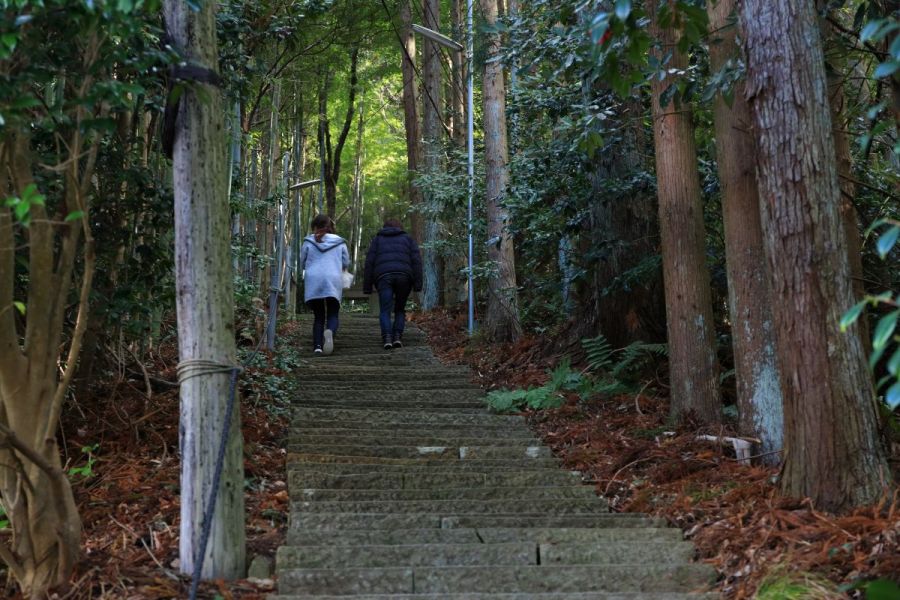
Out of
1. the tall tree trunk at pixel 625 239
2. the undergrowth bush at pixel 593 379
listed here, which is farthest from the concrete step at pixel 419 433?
the tall tree trunk at pixel 625 239

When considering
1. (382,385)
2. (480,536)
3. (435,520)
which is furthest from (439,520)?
(382,385)

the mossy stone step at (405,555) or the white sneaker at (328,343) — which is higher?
the white sneaker at (328,343)

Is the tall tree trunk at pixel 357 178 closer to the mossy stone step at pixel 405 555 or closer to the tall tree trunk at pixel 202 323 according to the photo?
the tall tree trunk at pixel 202 323

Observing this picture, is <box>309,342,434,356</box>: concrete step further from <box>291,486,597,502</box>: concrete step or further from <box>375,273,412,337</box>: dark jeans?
<box>291,486,597,502</box>: concrete step

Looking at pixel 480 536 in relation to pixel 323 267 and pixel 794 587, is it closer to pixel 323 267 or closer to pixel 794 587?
pixel 794 587

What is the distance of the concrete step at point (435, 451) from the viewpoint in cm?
773

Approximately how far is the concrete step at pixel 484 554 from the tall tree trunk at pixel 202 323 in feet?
1.30

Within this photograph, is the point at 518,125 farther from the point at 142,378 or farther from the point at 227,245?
the point at 227,245

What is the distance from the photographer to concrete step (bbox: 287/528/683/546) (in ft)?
18.4

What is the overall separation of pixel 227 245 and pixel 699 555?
3.29 metres

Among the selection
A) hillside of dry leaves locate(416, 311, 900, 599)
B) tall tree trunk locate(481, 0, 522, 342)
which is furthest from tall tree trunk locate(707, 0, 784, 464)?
tall tree trunk locate(481, 0, 522, 342)

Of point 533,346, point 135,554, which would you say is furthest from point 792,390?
point 533,346

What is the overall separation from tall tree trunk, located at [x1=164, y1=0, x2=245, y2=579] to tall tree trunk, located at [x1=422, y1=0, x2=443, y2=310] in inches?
523

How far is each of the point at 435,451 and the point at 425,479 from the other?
2.99ft
